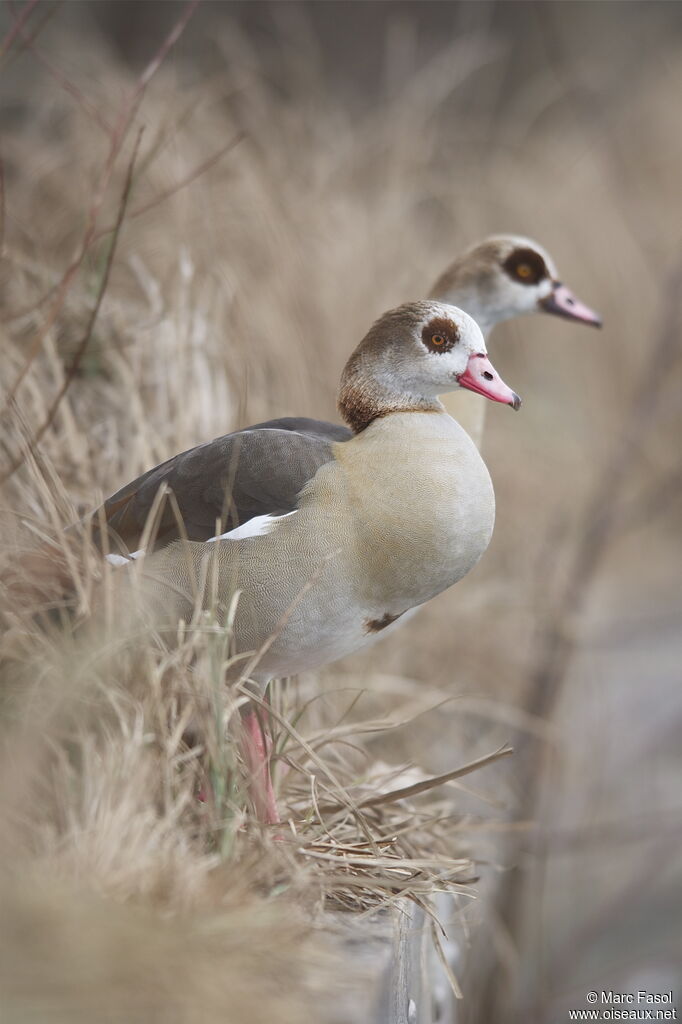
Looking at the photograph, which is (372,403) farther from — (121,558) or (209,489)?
(121,558)

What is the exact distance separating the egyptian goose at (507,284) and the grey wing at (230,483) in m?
0.99

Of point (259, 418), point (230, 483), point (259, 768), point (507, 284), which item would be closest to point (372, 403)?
point (230, 483)

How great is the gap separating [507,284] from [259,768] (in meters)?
1.30

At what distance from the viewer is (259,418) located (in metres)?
3.01

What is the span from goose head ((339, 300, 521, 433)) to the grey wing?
91 mm

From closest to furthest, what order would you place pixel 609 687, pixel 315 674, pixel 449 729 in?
pixel 315 674, pixel 449 729, pixel 609 687

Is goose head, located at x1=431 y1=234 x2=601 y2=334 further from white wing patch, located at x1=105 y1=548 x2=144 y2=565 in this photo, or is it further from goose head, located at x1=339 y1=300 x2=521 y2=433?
white wing patch, located at x1=105 y1=548 x2=144 y2=565

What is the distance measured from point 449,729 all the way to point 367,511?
212 centimetres

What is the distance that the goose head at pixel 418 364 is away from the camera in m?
1.56

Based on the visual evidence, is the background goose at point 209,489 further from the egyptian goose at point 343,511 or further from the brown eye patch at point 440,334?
the brown eye patch at point 440,334

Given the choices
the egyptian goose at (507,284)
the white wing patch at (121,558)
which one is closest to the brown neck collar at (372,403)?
the white wing patch at (121,558)

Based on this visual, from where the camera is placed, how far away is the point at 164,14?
21.8 ft

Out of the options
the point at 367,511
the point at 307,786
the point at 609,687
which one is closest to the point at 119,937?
the point at 367,511

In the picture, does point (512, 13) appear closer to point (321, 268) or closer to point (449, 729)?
point (321, 268)
